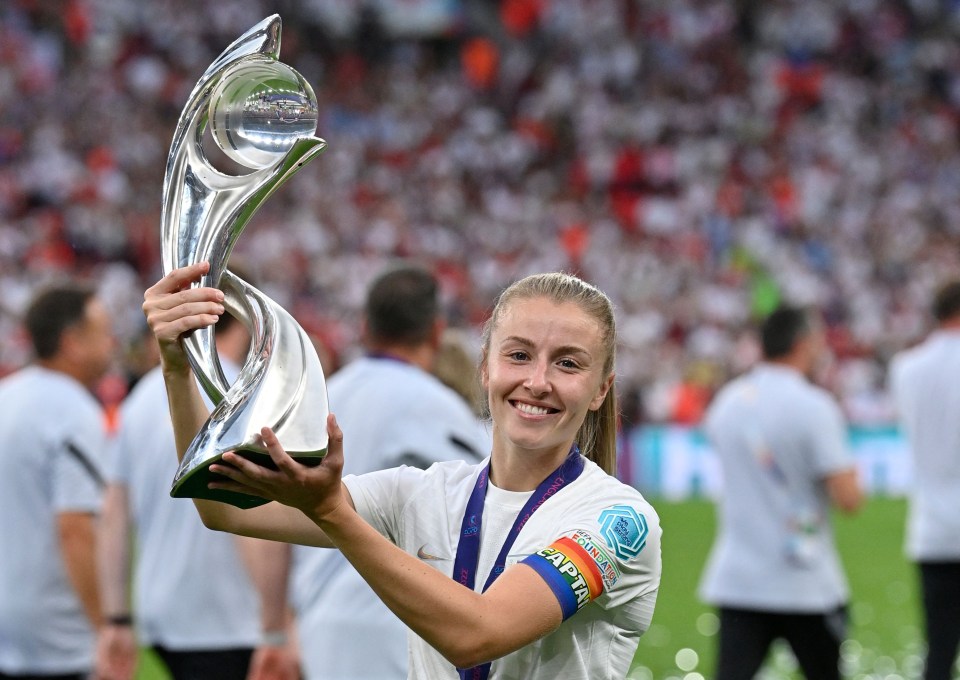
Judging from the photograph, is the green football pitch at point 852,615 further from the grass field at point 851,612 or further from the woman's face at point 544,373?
the woman's face at point 544,373

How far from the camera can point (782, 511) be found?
555 cm

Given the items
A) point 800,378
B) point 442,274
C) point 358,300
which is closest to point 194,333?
point 800,378

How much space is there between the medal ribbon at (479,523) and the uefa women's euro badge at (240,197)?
44 cm

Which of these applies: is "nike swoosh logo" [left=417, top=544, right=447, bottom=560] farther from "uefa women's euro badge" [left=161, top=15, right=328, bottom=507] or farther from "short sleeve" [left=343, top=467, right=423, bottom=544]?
"uefa women's euro badge" [left=161, top=15, right=328, bottom=507]

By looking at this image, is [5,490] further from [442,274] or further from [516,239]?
[516,239]

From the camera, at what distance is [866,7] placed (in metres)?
26.7

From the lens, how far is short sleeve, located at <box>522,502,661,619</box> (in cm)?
213

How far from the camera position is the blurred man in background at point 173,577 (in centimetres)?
440

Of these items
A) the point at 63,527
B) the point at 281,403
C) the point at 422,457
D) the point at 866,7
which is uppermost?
the point at 866,7

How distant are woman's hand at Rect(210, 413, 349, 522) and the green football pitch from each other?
5557 mm

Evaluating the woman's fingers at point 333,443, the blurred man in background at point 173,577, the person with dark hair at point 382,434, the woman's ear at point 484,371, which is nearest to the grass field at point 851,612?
the blurred man in background at point 173,577

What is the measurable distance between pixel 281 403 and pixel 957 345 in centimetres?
474

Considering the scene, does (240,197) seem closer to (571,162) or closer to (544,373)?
(544,373)

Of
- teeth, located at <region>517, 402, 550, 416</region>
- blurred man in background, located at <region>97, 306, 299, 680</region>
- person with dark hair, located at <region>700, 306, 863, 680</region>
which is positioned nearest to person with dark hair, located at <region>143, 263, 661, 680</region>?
teeth, located at <region>517, 402, 550, 416</region>
